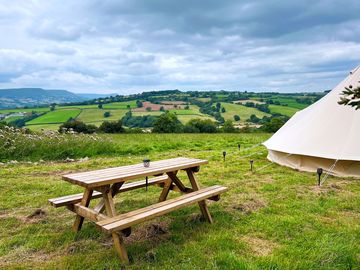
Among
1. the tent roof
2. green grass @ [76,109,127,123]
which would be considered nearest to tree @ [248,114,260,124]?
green grass @ [76,109,127,123]

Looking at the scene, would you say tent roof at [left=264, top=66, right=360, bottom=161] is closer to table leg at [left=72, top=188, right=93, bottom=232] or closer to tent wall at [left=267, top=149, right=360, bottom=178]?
tent wall at [left=267, top=149, right=360, bottom=178]

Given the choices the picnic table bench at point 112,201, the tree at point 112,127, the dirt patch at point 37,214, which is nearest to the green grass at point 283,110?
the tree at point 112,127

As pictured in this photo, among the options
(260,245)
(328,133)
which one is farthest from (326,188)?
(260,245)

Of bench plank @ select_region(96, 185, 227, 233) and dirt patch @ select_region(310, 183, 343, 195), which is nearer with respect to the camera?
bench plank @ select_region(96, 185, 227, 233)

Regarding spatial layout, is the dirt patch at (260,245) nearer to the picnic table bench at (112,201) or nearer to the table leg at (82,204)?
the picnic table bench at (112,201)

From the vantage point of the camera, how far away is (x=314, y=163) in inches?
308

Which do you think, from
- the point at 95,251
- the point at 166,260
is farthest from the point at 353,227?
the point at 95,251

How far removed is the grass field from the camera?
10.6 feet

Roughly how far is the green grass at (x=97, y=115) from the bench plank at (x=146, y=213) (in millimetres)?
37208

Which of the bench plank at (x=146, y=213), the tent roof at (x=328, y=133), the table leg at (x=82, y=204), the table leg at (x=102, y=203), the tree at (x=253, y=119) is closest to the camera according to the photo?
the bench plank at (x=146, y=213)

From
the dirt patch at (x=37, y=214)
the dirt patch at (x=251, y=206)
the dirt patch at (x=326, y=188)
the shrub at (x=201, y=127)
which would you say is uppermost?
the dirt patch at (x=37, y=214)

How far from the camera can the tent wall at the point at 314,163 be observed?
728 centimetres

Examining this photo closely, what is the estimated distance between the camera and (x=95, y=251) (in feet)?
11.5

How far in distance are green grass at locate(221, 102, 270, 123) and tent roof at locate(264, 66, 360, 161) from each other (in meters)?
34.9
